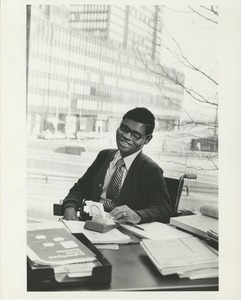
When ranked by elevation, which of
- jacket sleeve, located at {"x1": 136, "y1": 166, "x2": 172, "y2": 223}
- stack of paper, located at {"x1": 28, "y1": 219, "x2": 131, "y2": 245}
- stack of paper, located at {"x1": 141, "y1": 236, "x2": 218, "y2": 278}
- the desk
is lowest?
the desk

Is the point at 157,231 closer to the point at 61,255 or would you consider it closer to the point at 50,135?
the point at 61,255

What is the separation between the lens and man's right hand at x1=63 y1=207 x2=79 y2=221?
3.78ft

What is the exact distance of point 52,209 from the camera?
1.15m

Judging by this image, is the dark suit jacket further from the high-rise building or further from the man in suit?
the high-rise building

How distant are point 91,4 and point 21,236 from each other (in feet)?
2.72

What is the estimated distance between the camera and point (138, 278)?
0.83 meters

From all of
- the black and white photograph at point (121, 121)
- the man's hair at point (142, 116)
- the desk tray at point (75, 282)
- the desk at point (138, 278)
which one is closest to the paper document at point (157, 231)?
the black and white photograph at point (121, 121)

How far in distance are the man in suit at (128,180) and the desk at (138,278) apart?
25cm

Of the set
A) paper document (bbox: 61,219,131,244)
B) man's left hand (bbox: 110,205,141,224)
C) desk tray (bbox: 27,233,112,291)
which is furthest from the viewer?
man's left hand (bbox: 110,205,141,224)

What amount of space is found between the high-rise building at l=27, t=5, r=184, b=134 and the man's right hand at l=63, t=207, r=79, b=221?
0.27 meters

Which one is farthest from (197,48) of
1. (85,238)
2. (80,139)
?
(85,238)

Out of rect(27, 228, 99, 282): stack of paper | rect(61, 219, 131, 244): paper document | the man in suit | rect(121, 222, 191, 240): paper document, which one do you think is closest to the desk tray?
rect(27, 228, 99, 282): stack of paper

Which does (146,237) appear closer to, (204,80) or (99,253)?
(99,253)

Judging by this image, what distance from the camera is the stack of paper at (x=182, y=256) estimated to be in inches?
32.8
